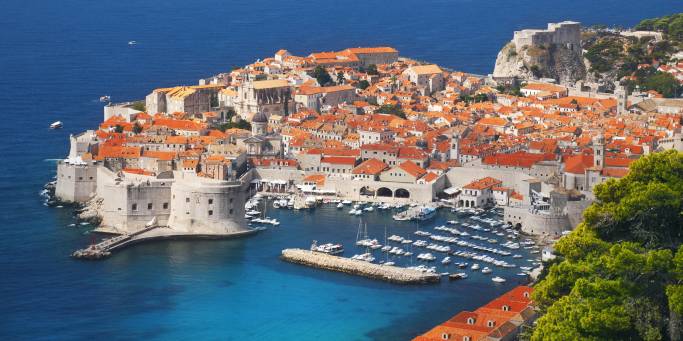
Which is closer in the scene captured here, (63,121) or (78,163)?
(78,163)

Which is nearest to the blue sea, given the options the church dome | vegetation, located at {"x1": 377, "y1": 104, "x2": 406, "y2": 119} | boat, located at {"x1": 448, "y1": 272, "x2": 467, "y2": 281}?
boat, located at {"x1": 448, "y1": 272, "x2": 467, "y2": 281}

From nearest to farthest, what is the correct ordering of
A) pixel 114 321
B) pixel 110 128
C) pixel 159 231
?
pixel 114 321, pixel 159 231, pixel 110 128

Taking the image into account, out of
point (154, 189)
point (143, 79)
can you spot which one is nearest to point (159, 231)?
point (154, 189)

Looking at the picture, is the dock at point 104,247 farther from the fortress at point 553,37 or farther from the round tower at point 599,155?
the fortress at point 553,37

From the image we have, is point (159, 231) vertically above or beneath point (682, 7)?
beneath

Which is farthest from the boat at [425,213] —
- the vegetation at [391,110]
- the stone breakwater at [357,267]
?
the vegetation at [391,110]

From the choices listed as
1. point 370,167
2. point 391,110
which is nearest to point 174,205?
point 370,167

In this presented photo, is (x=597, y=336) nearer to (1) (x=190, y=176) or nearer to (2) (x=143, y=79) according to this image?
(1) (x=190, y=176)
